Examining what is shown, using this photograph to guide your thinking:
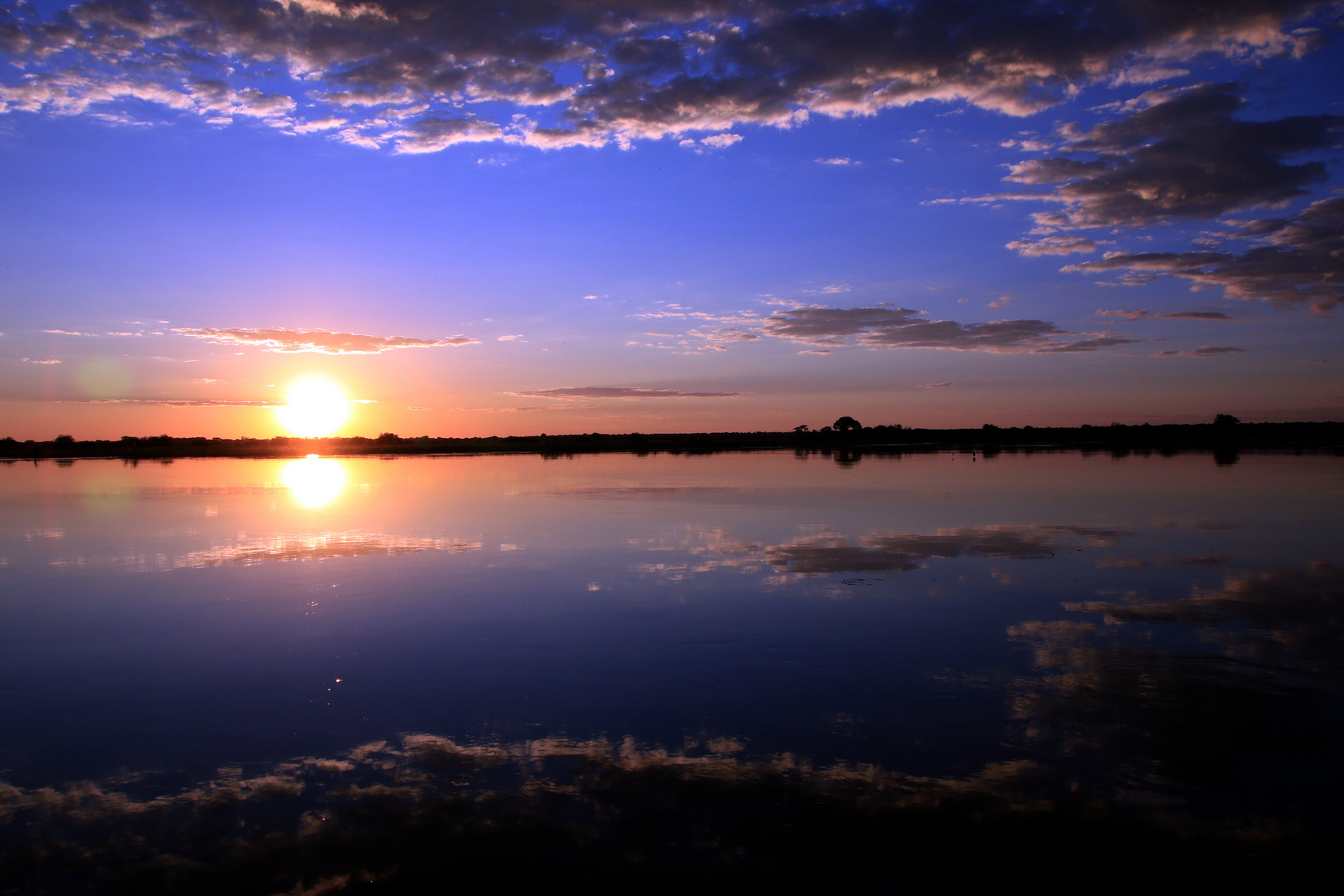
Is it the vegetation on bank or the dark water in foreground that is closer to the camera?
the dark water in foreground

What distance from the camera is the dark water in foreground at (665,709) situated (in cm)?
388

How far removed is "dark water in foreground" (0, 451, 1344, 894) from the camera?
12.7 feet

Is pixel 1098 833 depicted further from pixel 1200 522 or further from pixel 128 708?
pixel 1200 522

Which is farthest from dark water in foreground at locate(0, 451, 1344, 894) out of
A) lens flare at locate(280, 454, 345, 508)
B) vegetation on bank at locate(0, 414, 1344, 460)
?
vegetation on bank at locate(0, 414, 1344, 460)

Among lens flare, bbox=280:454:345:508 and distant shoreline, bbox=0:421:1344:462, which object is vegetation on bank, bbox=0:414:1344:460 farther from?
lens flare, bbox=280:454:345:508

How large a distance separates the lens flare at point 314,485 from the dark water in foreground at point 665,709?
Result: 9.39 m

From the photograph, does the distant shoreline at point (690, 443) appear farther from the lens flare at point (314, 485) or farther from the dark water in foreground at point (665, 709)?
the dark water in foreground at point (665, 709)

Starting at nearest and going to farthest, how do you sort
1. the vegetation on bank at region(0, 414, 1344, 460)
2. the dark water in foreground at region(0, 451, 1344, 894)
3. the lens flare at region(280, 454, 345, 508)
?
the dark water in foreground at region(0, 451, 1344, 894), the lens flare at region(280, 454, 345, 508), the vegetation on bank at region(0, 414, 1344, 460)

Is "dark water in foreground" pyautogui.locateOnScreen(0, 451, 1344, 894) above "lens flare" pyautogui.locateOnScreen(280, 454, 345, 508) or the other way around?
the other way around

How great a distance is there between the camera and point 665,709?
5.61 m

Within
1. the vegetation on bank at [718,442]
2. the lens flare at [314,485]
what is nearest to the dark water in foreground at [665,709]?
the lens flare at [314,485]

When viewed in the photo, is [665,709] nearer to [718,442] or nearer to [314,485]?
[314,485]

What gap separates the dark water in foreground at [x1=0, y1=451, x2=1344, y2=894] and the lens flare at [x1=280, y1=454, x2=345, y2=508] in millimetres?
9389

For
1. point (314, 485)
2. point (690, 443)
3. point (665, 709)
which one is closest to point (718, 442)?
point (690, 443)
